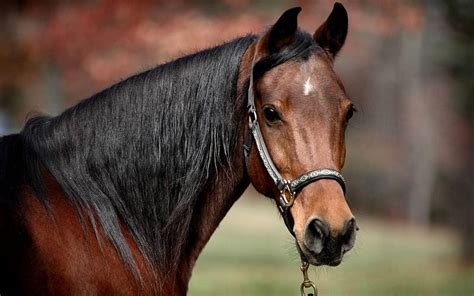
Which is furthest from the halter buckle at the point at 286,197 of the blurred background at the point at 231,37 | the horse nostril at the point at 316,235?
the blurred background at the point at 231,37

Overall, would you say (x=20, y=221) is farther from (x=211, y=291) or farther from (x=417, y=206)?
(x=417, y=206)

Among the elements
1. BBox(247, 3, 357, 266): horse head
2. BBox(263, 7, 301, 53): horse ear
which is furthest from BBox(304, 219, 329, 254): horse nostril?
BBox(263, 7, 301, 53): horse ear

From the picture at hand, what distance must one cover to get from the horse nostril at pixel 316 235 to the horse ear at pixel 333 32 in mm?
1043

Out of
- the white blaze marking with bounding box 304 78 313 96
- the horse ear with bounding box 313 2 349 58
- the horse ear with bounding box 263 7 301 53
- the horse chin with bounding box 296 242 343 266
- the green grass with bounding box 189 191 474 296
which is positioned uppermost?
the green grass with bounding box 189 191 474 296

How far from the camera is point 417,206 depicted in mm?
28328

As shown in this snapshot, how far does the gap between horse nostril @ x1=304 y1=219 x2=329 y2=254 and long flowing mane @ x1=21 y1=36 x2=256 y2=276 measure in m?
0.65

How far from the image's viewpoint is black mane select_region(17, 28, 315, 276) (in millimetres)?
4145

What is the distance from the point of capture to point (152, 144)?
13.7 feet

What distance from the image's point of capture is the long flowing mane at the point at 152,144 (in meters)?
4.14

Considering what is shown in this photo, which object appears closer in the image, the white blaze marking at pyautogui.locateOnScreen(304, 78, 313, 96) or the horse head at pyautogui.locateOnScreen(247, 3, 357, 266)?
the horse head at pyautogui.locateOnScreen(247, 3, 357, 266)

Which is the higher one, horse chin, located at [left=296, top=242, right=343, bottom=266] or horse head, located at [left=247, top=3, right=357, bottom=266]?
horse head, located at [left=247, top=3, right=357, bottom=266]

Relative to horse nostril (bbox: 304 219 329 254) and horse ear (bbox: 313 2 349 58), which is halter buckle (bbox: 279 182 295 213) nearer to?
horse nostril (bbox: 304 219 329 254)

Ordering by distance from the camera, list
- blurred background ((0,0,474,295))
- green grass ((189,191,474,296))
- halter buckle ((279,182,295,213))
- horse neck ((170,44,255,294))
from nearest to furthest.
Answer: halter buckle ((279,182,295,213)), horse neck ((170,44,255,294)), green grass ((189,191,474,296)), blurred background ((0,0,474,295))

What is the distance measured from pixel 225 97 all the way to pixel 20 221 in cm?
120
